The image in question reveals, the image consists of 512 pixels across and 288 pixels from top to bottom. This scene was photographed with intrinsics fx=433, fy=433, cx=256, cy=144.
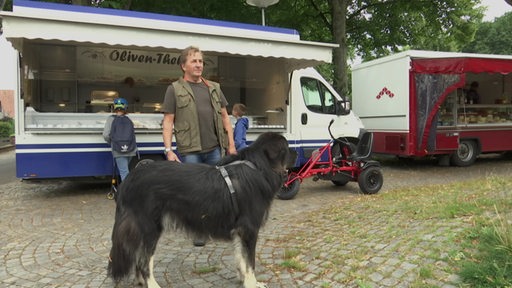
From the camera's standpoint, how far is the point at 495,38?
4775 cm

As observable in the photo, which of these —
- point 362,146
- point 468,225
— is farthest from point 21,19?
point 468,225

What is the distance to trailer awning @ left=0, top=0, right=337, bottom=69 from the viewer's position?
651 cm

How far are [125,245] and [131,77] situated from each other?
A: 8572 millimetres

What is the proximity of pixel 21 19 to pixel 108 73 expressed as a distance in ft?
14.8

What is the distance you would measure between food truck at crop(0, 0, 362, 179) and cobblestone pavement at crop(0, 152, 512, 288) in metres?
1.17

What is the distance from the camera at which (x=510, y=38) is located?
47.1 meters

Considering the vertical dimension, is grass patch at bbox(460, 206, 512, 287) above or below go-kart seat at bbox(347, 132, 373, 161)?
below

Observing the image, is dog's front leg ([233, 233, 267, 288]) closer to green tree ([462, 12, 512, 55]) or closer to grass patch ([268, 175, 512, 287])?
grass patch ([268, 175, 512, 287])

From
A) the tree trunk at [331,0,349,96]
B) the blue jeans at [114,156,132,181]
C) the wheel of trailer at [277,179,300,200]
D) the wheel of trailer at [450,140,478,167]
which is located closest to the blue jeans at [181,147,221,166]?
the wheel of trailer at [277,179,300,200]

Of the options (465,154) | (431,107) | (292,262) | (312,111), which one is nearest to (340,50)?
(431,107)

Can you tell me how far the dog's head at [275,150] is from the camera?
346 centimetres

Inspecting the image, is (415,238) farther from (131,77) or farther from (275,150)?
(131,77)

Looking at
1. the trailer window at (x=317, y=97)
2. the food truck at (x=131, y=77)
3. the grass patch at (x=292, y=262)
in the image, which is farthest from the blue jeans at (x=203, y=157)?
the trailer window at (x=317, y=97)

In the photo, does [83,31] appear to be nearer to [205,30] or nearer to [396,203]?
[205,30]
